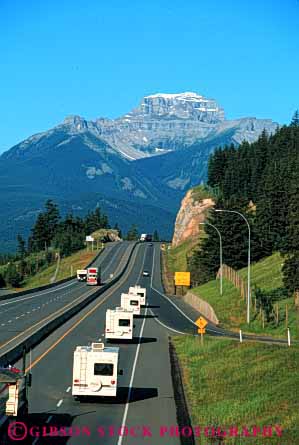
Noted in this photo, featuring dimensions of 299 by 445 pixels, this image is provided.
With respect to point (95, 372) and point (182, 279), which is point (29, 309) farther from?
point (95, 372)

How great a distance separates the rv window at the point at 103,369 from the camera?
32469 mm

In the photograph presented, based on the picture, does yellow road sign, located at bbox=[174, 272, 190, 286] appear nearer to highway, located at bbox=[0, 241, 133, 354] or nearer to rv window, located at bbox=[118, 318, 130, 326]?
highway, located at bbox=[0, 241, 133, 354]

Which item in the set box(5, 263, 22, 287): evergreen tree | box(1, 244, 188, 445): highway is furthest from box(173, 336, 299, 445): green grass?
box(5, 263, 22, 287): evergreen tree

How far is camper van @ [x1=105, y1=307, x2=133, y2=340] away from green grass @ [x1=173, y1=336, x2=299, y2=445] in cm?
476

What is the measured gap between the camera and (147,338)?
62344 millimetres

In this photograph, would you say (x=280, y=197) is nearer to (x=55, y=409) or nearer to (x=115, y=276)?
(x=115, y=276)

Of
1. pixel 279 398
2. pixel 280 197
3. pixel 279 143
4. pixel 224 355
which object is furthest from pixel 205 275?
pixel 279 398

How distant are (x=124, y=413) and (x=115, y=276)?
133m

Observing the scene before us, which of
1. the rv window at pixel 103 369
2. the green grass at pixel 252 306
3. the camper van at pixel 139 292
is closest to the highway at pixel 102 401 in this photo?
the rv window at pixel 103 369

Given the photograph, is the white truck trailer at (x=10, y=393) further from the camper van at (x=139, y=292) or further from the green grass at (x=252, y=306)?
the camper van at (x=139, y=292)

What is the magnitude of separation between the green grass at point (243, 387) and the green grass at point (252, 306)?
13007 millimetres

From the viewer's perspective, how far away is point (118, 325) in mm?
56000

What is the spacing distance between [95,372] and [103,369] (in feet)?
1.02

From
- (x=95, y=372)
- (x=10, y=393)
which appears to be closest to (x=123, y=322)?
(x=95, y=372)
